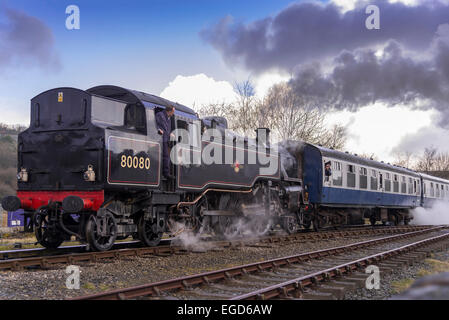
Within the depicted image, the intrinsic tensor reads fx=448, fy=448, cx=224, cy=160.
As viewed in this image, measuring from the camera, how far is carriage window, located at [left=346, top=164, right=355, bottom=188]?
19609 millimetres

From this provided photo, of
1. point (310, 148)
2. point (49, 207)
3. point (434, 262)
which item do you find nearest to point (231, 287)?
point (49, 207)

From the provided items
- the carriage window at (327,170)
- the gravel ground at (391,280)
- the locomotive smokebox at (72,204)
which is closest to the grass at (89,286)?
the locomotive smokebox at (72,204)

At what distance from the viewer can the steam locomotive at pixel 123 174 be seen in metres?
8.81

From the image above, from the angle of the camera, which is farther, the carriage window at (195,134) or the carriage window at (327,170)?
the carriage window at (327,170)

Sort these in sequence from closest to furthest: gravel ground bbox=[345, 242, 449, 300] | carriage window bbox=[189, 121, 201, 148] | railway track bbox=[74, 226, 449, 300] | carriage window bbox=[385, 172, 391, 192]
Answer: railway track bbox=[74, 226, 449, 300]
gravel ground bbox=[345, 242, 449, 300]
carriage window bbox=[189, 121, 201, 148]
carriage window bbox=[385, 172, 391, 192]

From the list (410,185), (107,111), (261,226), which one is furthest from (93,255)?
(410,185)

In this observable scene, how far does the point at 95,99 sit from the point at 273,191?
753 centimetres

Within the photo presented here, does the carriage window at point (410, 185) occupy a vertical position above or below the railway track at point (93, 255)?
above

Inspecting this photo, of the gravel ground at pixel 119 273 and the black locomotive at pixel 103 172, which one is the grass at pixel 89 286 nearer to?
the gravel ground at pixel 119 273

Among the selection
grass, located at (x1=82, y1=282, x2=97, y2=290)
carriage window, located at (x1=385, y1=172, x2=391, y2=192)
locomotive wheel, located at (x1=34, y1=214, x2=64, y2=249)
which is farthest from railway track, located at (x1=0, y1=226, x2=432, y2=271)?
carriage window, located at (x1=385, y1=172, x2=391, y2=192)

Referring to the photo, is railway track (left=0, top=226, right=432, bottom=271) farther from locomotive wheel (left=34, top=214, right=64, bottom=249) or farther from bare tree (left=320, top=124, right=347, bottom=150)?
bare tree (left=320, top=124, right=347, bottom=150)

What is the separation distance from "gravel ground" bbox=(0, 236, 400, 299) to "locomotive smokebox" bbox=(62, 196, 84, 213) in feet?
3.38

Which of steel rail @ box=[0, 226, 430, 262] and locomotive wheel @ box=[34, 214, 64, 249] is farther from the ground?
locomotive wheel @ box=[34, 214, 64, 249]

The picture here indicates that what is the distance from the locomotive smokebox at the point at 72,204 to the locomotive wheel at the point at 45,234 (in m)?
1.02
